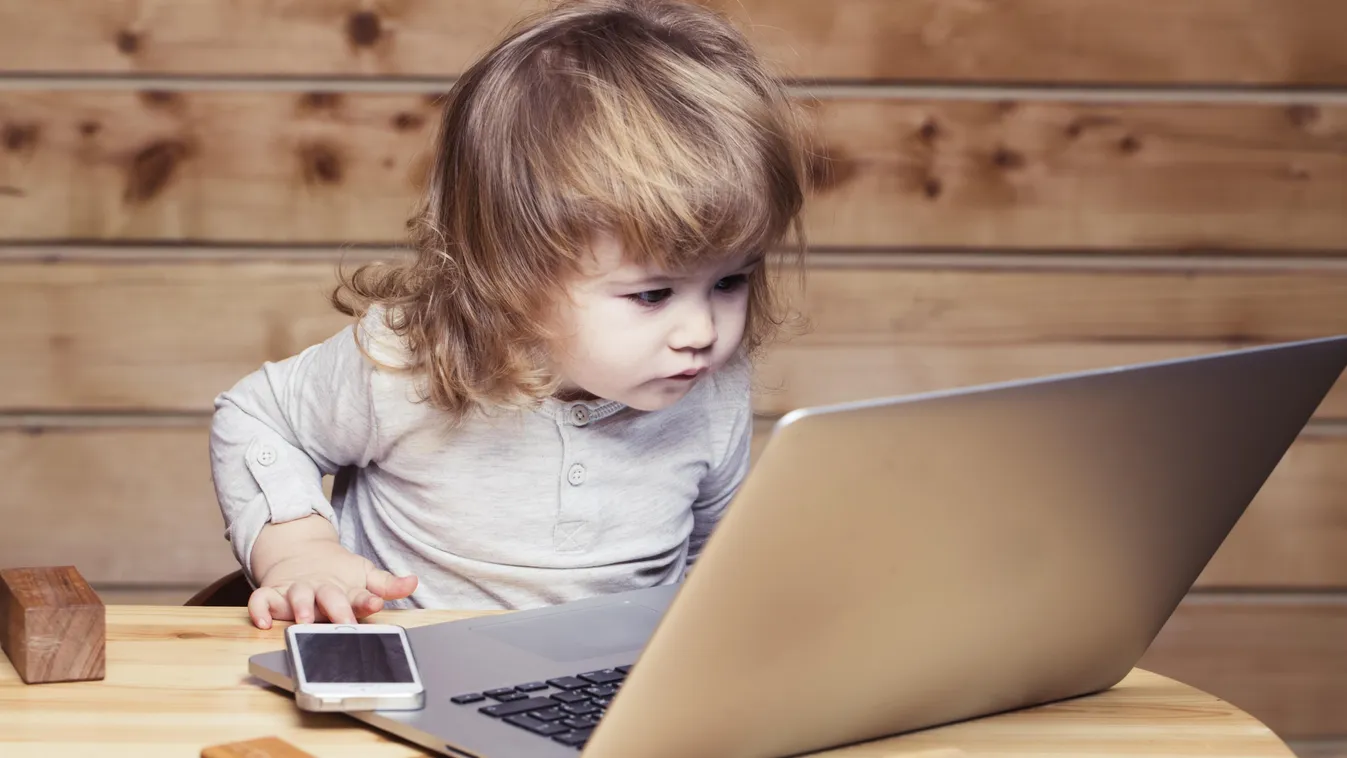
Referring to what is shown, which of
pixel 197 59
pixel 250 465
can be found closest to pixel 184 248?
→ pixel 197 59

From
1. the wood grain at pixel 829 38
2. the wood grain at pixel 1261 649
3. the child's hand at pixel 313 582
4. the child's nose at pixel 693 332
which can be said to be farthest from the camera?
the wood grain at pixel 1261 649

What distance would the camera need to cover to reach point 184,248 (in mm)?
1824

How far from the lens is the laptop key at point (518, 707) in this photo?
65cm

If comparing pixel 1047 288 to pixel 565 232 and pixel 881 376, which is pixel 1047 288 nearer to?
pixel 881 376

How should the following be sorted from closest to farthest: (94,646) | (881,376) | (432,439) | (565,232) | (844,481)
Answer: (844,481) < (94,646) < (565,232) < (432,439) < (881,376)

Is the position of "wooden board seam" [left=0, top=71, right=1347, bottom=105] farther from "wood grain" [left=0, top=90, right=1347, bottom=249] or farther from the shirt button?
the shirt button

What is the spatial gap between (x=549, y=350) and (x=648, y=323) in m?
0.13

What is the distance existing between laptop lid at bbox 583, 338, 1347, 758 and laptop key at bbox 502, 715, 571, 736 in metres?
0.08

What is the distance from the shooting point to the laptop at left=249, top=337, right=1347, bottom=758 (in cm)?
53

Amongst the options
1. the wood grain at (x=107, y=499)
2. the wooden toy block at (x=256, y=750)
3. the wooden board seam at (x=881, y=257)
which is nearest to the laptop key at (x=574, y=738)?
the wooden toy block at (x=256, y=750)

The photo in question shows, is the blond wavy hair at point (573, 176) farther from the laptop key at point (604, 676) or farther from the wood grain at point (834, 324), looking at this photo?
the wood grain at point (834, 324)

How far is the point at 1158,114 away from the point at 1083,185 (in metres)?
0.13

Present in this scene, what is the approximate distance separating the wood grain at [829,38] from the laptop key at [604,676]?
1.16 metres

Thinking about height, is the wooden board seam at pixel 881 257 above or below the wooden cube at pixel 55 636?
below
